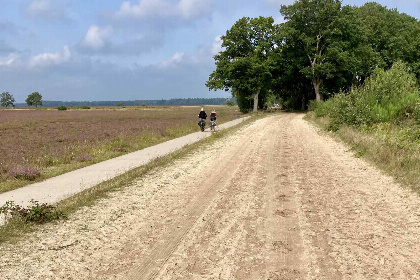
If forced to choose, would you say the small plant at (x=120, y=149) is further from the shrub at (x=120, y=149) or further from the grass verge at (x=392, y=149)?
the grass verge at (x=392, y=149)

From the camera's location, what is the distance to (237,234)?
5254 millimetres

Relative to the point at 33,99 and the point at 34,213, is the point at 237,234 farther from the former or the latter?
the point at 33,99

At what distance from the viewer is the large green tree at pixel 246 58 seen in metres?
50.4

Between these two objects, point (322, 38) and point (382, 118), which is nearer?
point (382, 118)

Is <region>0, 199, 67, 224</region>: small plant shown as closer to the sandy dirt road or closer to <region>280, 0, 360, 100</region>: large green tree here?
the sandy dirt road

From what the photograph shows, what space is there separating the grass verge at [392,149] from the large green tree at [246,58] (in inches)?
1339

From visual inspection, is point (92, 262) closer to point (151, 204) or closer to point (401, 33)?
point (151, 204)

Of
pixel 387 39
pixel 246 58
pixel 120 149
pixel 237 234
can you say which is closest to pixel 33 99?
pixel 246 58

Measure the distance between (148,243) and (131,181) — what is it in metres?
4.40

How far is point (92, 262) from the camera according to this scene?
442 cm

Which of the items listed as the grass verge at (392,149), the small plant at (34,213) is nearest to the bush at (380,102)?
the grass verge at (392,149)

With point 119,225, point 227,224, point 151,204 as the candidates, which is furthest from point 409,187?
point 119,225

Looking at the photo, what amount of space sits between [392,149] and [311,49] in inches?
1661

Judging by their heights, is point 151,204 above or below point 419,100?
below
